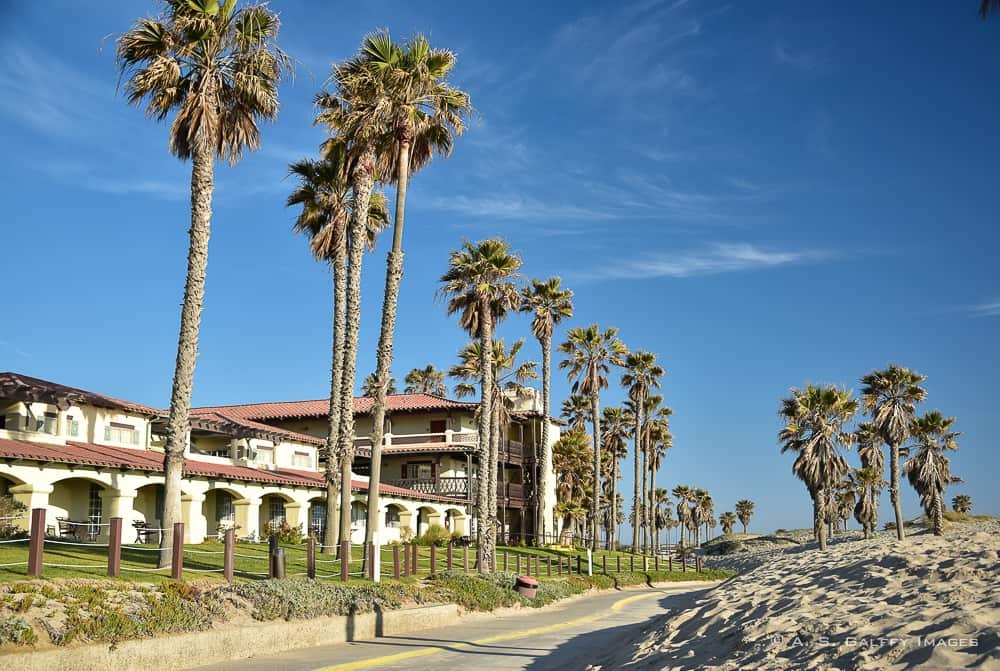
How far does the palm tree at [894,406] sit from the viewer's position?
61219 mm

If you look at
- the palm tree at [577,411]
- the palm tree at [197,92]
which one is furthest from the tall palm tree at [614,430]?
the palm tree at [197,92]

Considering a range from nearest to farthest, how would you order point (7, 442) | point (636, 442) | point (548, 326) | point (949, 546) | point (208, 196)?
1. point (949, 546)
2. point (208, 196)
3. point (7, 442)
4. point (548, 326)
5. point (636, 442)

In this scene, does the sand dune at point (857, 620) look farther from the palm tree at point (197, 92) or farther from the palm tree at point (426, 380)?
the palm tree at point (426, 380)

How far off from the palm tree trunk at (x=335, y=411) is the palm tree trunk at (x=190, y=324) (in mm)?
9513

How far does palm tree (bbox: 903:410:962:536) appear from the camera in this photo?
6675 centimetres

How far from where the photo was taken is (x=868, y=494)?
80.8m

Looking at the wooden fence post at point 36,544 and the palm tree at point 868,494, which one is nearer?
the wooden fence post at point 36,544

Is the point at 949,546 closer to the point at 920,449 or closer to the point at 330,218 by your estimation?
the point at 330,218

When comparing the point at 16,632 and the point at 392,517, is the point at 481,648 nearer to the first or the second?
the point at 16,632

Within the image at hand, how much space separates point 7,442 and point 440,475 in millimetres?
32420

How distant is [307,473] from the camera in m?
47.6

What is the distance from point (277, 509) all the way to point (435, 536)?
1106 centimetres

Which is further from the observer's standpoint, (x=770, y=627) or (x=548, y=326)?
(x=548, y=326)

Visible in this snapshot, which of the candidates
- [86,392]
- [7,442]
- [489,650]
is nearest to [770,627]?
[489,650]
